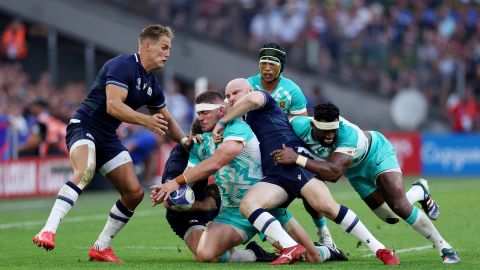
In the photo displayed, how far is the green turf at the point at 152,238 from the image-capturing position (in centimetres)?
1109

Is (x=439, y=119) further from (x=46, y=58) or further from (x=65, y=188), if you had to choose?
(x=65, y=188)

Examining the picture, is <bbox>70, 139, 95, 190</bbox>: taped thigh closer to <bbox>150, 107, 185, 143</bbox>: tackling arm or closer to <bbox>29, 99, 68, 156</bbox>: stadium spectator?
<bbox>150, 107, 185, 143</bbox>: tackling arm

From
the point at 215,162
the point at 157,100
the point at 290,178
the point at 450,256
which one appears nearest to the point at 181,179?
the point at 215,162

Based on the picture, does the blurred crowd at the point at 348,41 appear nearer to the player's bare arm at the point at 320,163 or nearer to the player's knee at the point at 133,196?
the player's knee at the point at 133,196

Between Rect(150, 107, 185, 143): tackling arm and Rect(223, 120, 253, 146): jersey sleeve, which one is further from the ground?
Rect(223, 120, 253, 146): jersey sleeve

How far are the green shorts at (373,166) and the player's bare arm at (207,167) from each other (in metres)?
1.62

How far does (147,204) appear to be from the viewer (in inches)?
829

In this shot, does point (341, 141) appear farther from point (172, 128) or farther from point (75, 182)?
point (75, 182)

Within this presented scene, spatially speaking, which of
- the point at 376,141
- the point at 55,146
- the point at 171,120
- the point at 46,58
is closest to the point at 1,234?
the point at 171,120

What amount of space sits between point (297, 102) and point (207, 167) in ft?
8.27

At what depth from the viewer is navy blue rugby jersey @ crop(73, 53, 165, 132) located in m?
11.6

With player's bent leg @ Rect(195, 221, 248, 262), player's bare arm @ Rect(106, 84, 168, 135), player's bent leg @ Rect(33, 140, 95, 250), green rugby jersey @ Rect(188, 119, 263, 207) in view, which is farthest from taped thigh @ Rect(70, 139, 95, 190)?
player's bent leg @ Rect(195, 221, 248, 262)

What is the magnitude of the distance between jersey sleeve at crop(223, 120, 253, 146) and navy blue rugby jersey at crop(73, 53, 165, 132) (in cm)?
125

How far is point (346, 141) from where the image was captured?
1126 centimetres
